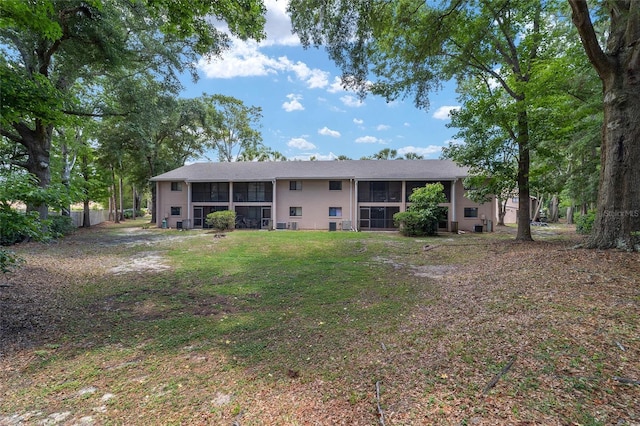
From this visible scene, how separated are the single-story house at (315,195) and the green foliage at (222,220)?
2.32 meters

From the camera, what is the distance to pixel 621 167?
259 inches

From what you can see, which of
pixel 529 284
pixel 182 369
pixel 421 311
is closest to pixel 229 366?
pixel 182 369

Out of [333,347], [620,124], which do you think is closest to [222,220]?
[333,347]

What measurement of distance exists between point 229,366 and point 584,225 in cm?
1945

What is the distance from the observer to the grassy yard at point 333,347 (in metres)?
2.57

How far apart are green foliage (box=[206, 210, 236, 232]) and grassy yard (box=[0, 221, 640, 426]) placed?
1308 centimetres

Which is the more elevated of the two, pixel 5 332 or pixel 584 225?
pixel 584 225

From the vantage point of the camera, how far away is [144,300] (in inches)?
241

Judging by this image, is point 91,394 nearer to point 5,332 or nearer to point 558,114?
point 5,332

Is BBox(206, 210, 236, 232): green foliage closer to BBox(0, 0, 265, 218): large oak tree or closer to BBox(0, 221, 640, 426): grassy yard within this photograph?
BBox(0, 0, 265, 218): large oak tree

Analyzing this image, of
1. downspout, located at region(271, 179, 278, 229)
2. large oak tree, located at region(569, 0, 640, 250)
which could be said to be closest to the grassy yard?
large oak tree, located at region(569, 0, 640, 250)

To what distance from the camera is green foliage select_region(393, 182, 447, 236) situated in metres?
17.4

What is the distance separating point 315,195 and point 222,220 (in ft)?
23.9

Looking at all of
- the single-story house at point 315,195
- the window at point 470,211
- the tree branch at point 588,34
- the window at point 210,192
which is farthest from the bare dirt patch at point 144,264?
the window at point 470,211
